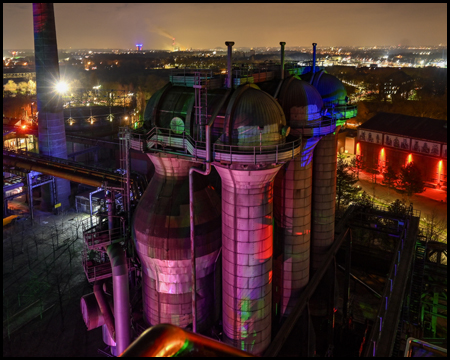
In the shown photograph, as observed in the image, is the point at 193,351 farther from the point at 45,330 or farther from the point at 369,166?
the point at 369,166

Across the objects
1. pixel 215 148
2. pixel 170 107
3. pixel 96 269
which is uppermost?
pixel 170 107

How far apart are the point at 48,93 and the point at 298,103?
120ft

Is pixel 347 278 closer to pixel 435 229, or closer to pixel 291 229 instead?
pixel 291 229

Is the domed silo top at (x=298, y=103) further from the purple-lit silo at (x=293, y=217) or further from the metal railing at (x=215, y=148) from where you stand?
the metal railing at (x=215, y=148)

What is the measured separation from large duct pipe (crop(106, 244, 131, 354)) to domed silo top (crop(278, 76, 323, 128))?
39.7 ft

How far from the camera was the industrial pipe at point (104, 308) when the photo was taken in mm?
23859

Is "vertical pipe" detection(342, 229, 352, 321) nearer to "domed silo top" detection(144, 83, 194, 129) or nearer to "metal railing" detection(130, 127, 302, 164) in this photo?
"metal railing" detection(130, 127, 302, 164)

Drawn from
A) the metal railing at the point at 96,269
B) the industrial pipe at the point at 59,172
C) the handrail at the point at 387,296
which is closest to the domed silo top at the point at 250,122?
the handrail at the point at 387,296

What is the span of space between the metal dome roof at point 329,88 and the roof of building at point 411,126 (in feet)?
122

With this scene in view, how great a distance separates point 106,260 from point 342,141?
61267 mm

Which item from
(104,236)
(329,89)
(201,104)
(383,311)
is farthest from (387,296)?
(104,236)

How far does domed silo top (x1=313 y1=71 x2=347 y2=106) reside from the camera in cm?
2753

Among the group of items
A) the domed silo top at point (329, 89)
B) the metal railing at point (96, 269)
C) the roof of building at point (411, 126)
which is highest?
the domed silo top at point (329, 89)

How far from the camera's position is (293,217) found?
82.2 feet
